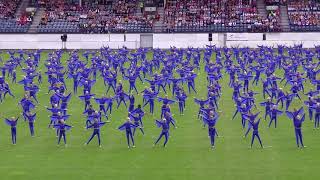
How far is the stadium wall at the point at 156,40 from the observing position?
61.7 metres

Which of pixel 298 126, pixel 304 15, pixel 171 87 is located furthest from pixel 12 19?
pixel 298 126

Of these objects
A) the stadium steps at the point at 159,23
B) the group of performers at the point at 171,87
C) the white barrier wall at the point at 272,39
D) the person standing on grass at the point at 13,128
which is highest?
the stadium steps at the point at 159,23

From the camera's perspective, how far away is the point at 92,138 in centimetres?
2733

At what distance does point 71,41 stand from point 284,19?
19.8 meters

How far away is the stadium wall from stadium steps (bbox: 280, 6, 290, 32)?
2.05m

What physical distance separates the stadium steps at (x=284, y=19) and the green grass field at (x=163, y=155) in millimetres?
33108

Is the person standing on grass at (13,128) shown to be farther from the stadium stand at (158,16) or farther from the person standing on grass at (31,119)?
the stadium stand at (158,16)

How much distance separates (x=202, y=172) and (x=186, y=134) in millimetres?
5946

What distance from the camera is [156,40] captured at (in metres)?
63.2

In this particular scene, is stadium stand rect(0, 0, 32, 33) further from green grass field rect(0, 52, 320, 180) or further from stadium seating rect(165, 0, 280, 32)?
green grass field rect(0, 52, 320, 180)

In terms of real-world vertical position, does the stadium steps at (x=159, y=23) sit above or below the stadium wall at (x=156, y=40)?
above

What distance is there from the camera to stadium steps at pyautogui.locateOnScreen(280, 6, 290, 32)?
209 feet

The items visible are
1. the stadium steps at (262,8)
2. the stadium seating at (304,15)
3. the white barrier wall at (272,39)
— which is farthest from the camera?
the stadium steps at (262,8)

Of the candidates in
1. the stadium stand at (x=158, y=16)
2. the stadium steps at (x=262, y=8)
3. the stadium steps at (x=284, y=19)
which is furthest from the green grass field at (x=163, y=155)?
the stadium steps at (x=262, y=8)
